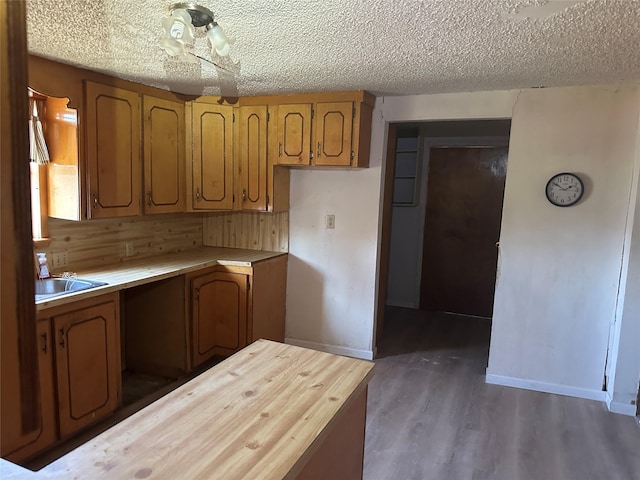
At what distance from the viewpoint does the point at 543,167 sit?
3.05 meters

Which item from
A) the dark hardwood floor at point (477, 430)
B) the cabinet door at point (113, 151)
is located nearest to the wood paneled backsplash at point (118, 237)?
the cabinet door at point (113, 151)

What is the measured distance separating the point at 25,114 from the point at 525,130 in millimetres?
3259

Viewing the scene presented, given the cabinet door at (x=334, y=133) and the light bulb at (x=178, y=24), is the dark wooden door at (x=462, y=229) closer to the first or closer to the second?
the cabinet door at (x=334, y=133)

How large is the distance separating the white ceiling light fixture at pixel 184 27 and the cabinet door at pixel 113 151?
1.30 meters

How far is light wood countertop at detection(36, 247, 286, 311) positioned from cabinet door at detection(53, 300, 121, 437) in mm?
98

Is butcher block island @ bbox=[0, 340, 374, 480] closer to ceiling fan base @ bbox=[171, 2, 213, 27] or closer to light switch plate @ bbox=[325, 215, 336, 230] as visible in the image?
ceiling fan base @ bbox=[171, 2, 213, 27]

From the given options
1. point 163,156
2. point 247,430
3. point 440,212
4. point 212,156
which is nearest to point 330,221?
point 212,156

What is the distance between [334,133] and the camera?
3297 mm

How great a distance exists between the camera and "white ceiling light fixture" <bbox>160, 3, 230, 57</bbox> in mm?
1582

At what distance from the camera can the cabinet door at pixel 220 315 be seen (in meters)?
3.28

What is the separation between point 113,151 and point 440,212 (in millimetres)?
3525

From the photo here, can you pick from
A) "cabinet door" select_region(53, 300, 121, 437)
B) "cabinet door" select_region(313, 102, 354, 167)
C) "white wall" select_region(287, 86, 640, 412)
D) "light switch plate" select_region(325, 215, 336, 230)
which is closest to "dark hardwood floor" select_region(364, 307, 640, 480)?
"white wall" select_region(287, 86, 640, 412)

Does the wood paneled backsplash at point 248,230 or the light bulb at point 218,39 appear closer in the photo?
the light bulb at point 218,39

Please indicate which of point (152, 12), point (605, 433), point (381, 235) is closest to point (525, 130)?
point (381, 235)
